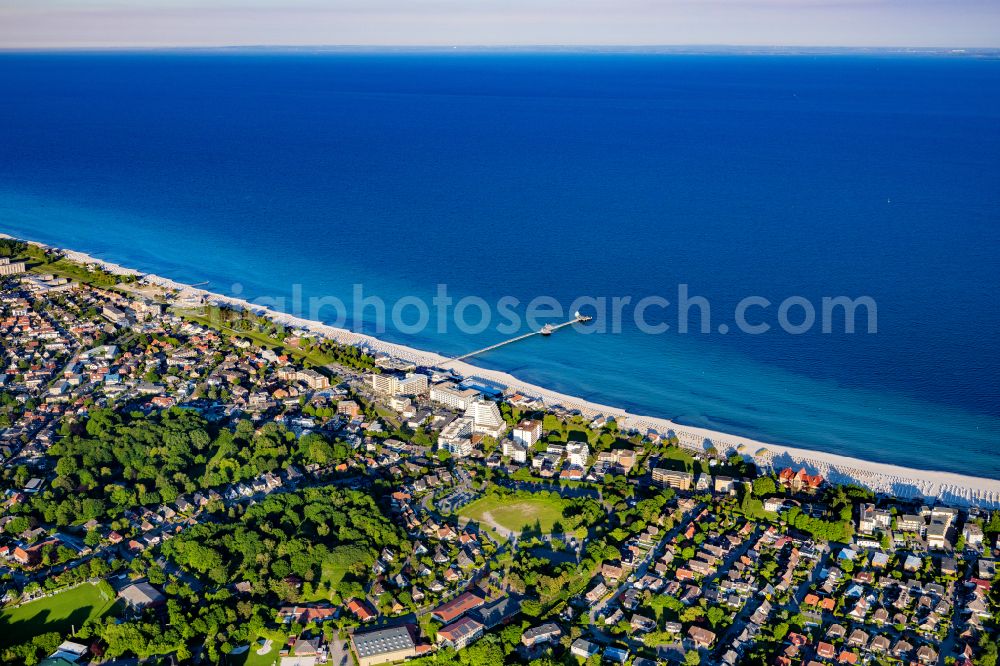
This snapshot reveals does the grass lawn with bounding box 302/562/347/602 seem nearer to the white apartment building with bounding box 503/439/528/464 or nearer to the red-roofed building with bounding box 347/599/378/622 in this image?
the red-roofed building with bounding box 347/599/378/622

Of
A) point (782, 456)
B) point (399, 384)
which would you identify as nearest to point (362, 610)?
Answer: point (399, 384)

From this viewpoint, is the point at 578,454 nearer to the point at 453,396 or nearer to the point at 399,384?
the point at 453,396

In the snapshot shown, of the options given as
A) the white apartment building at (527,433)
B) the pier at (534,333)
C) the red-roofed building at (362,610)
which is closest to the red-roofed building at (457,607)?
the red-roofed building at (362,610)

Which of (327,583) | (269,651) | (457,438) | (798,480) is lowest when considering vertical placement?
(269,651)

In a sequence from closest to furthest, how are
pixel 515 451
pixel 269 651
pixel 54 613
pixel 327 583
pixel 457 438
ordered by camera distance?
1. pixel 269 651
2. pixel 54 613
3. pixel 327 583
4. pixel 515 451
5. pixel 457 438

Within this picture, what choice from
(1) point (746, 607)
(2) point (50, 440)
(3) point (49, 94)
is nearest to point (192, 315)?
(2) point (50, 440)

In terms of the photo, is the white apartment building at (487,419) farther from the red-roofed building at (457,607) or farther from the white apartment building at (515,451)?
the red-roofed building at (457,607)

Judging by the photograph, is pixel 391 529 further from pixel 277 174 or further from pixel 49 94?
pixel 49 94
